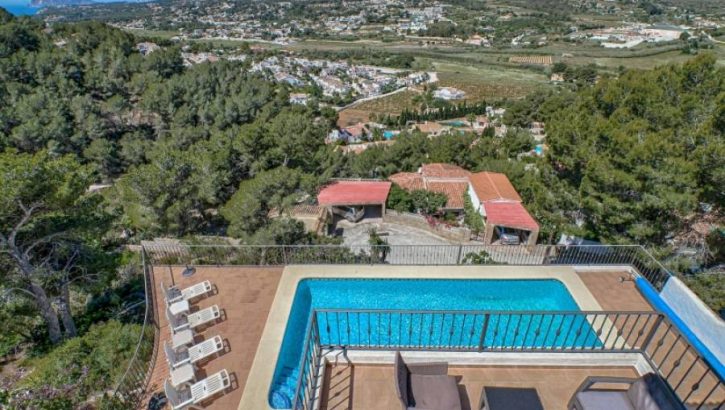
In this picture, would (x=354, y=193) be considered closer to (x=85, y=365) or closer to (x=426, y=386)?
(x=85, y=365)

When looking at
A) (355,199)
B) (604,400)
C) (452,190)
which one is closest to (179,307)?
(604,400)

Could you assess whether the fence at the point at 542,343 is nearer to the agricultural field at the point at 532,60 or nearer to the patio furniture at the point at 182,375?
the patio furniture at the point at 182,375

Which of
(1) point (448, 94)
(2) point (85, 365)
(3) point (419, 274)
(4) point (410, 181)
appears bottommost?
(1) point (448, 94)

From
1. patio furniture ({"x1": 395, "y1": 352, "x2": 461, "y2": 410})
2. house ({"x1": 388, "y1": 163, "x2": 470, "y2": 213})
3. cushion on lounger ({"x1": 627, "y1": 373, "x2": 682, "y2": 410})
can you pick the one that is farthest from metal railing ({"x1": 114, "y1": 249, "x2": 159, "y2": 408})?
house ({"x1": 388, "y1": 163, "x2": 470, "y2": 213})

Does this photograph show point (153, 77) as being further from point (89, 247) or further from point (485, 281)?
point (485, 281)

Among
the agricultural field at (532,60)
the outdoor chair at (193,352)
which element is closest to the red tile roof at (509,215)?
the outdoor chair at (193,352)
